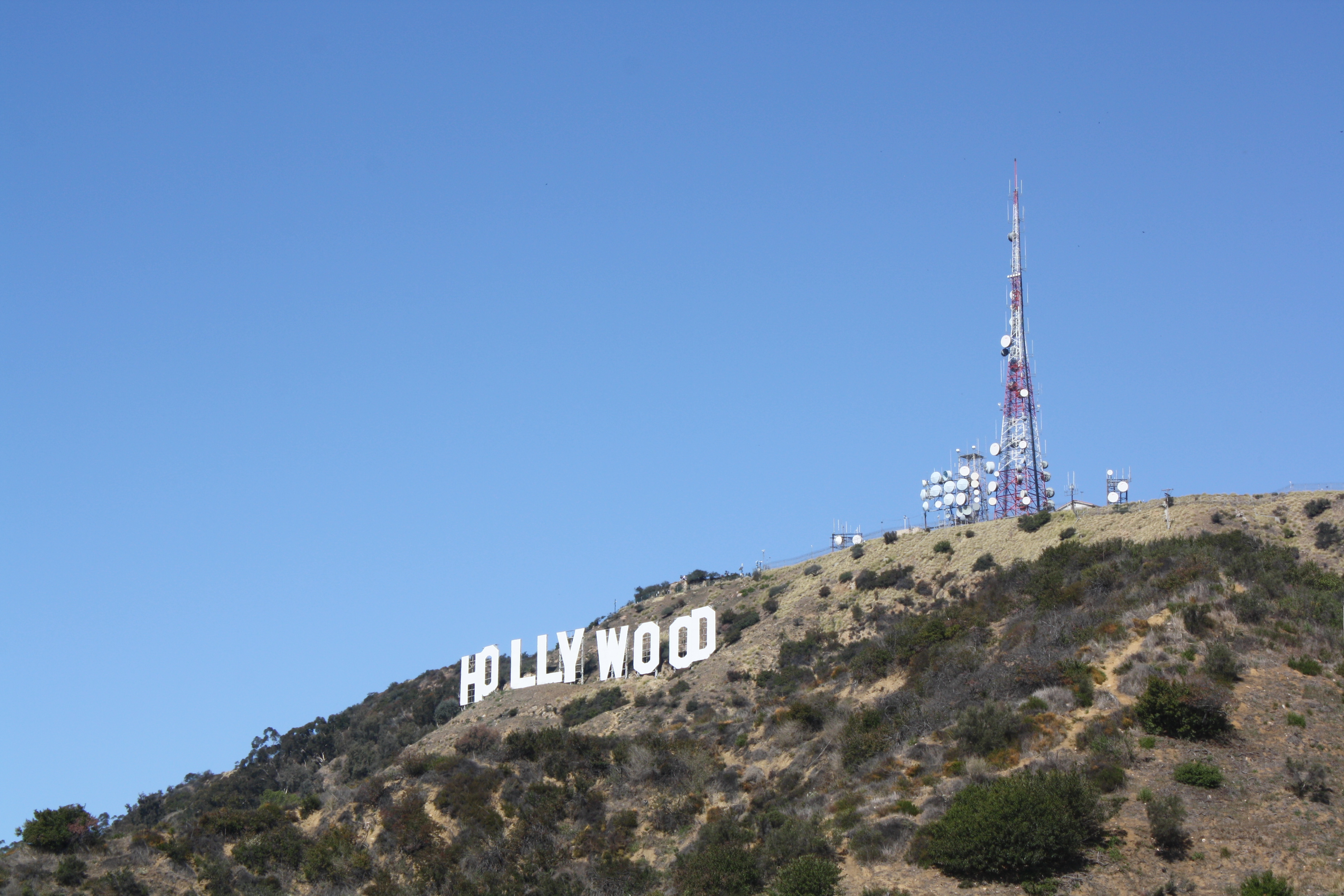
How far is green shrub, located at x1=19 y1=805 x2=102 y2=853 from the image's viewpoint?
5250 cm

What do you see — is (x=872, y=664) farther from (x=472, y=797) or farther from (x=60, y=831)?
(x=60, y=831)

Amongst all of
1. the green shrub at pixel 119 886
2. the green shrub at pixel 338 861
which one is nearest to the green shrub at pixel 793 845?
the green shrub at pixel 338 861

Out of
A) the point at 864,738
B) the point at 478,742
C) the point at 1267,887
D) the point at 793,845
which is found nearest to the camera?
the point at 1267,887

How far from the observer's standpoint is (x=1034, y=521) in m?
77.6

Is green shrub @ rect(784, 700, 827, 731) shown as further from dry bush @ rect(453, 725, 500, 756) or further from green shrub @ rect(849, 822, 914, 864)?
green shrub @ rect(849, 822, 914, 864)

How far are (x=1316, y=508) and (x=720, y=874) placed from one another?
4138cm

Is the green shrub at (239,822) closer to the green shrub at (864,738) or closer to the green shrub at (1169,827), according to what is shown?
the green shrub at (864,738)

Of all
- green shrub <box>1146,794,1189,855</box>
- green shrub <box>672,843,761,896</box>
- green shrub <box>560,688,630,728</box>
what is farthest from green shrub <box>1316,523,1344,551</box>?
green shrub <box>560,688,630,728</box>

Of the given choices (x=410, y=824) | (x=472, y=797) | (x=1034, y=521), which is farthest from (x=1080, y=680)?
(x=1034, y=521)

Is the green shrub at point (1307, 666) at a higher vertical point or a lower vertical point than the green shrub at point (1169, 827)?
higher

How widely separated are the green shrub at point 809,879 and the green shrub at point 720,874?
1710mm

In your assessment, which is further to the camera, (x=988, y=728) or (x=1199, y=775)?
(x=988, y=728)

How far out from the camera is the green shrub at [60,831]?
A: 5250 centimetres

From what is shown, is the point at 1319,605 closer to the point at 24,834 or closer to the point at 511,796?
the point at 511,796
